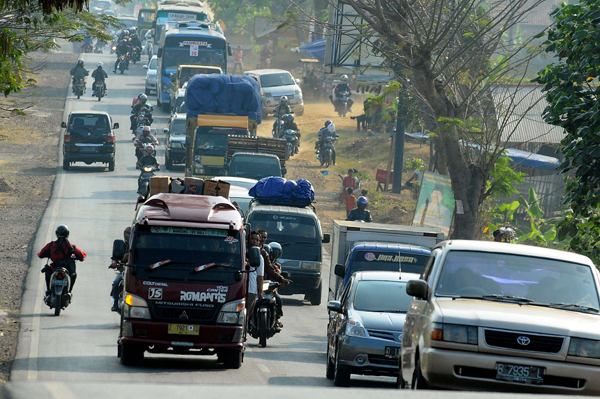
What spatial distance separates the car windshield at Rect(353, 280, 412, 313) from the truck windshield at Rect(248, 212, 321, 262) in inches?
263

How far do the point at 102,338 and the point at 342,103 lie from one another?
39347mm

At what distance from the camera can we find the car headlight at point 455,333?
24.9 ft

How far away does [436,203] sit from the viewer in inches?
880

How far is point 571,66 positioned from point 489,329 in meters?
7.53

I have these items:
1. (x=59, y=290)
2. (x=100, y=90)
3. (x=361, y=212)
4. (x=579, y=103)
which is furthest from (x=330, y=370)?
(x=100, y=90)

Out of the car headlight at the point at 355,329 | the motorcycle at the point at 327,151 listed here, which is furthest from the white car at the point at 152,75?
the car headlight at the point at 355,329

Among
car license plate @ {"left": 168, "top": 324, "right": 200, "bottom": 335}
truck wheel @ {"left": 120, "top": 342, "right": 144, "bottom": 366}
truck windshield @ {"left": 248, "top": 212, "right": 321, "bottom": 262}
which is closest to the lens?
car license plate @ {"left": 168, "top": 324, "right": 200, "bottom": 335}

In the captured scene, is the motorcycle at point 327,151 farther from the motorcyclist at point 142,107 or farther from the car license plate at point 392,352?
the car license plate at point 392,352

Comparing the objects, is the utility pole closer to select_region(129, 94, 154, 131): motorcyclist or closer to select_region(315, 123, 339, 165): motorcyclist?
select_region(315, 123, 339, 165): motorcyclist

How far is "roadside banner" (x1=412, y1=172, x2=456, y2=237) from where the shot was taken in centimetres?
2186

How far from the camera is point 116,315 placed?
57.7 feet

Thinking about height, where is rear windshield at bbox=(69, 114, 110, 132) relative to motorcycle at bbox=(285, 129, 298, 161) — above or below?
above

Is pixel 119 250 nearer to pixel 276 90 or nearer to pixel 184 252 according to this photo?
pixel 184 252

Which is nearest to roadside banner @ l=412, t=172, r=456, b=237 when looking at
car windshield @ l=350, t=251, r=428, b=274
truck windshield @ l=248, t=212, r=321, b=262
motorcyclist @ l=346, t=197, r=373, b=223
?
motorcyclist @ l=346, t=197, r=373, b=223
